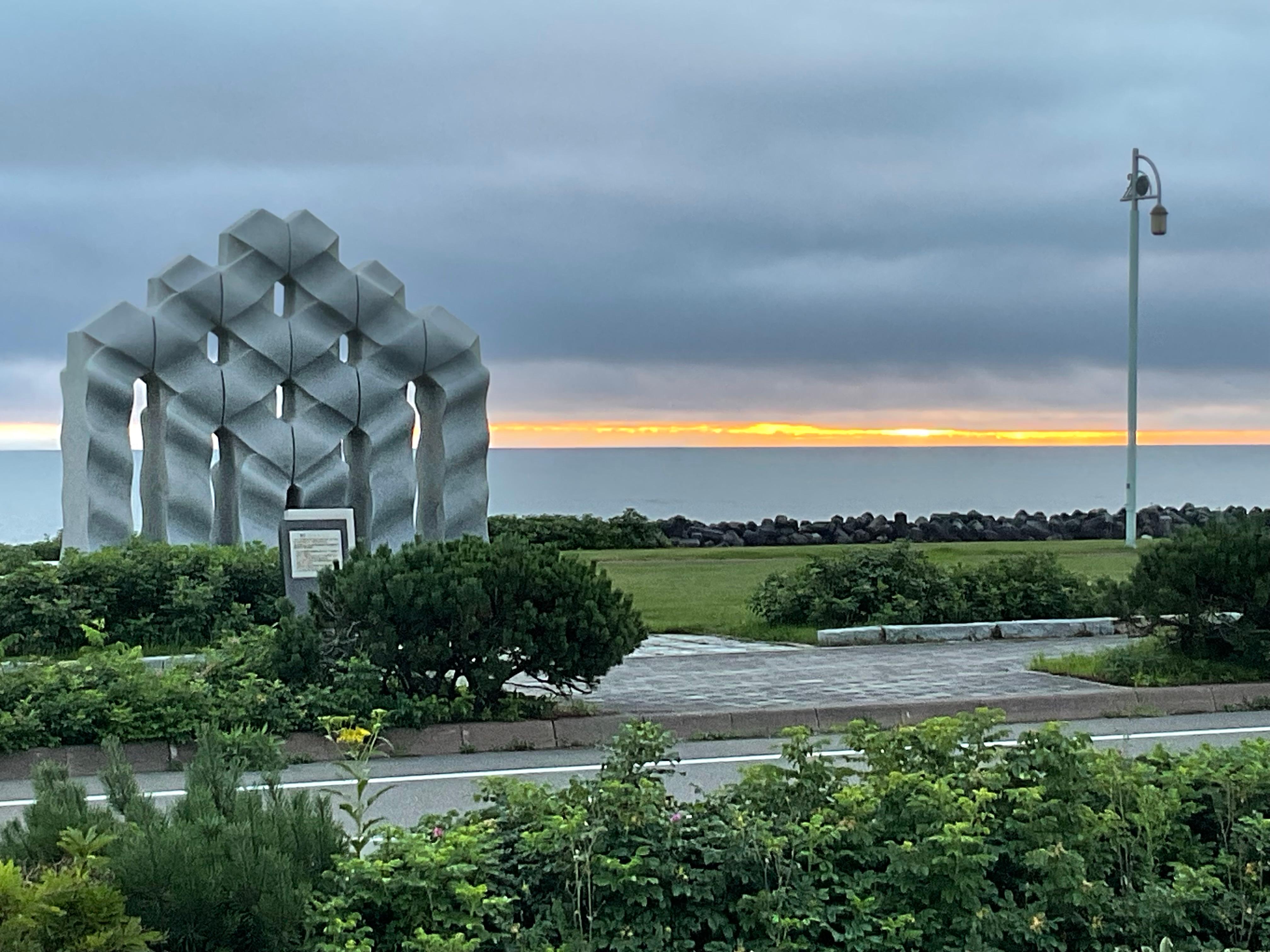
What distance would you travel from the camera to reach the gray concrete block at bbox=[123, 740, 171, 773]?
10.7 metres

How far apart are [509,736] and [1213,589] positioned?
7278 millimetres

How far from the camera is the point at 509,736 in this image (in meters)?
11.6

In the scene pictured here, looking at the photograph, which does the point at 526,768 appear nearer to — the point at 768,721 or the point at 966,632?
the point at 768,721

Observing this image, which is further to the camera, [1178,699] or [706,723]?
[1178,699]

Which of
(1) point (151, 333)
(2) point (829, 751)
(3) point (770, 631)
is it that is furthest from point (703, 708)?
(1) point (151, 333)

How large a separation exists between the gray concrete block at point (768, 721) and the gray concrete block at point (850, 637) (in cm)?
534

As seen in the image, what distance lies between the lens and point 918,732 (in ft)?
21.6

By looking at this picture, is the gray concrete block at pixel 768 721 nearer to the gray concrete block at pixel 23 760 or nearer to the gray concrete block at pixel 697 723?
the gray concrete block at pixel 697 723

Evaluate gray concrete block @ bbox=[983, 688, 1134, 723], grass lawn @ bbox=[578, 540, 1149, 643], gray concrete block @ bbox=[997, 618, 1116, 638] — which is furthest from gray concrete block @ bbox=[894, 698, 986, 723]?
gray concrete block @ bbox=[997, 618, 1116, 638]

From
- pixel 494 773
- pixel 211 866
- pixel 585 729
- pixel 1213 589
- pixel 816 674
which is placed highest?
pixel 1213 589

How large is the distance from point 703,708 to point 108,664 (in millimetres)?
4704

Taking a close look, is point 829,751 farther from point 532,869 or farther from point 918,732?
point 532,869

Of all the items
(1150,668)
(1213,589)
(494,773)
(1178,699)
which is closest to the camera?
(494,773)

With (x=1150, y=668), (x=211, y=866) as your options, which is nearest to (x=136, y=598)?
(x=1150, y=668)
